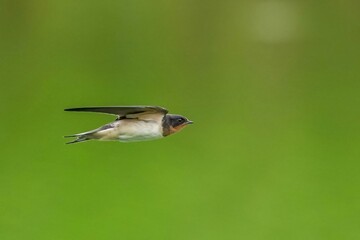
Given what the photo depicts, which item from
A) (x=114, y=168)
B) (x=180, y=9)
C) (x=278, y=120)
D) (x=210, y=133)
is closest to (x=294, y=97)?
(x=278, y=120)

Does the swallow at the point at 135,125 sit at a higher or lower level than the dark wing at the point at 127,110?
Answer: lower

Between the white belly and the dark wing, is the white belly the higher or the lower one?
the lower one

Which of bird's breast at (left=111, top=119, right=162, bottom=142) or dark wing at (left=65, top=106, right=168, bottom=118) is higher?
dark wing at (left=65, top=106, right=168, bottom=118)

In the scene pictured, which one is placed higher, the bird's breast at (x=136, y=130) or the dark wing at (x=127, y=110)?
the dark wing at (x=127, y=110)

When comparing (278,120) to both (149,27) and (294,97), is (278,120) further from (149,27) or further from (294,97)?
(149,27)

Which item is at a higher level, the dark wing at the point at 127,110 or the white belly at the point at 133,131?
the dark wing at the point at 127,110
